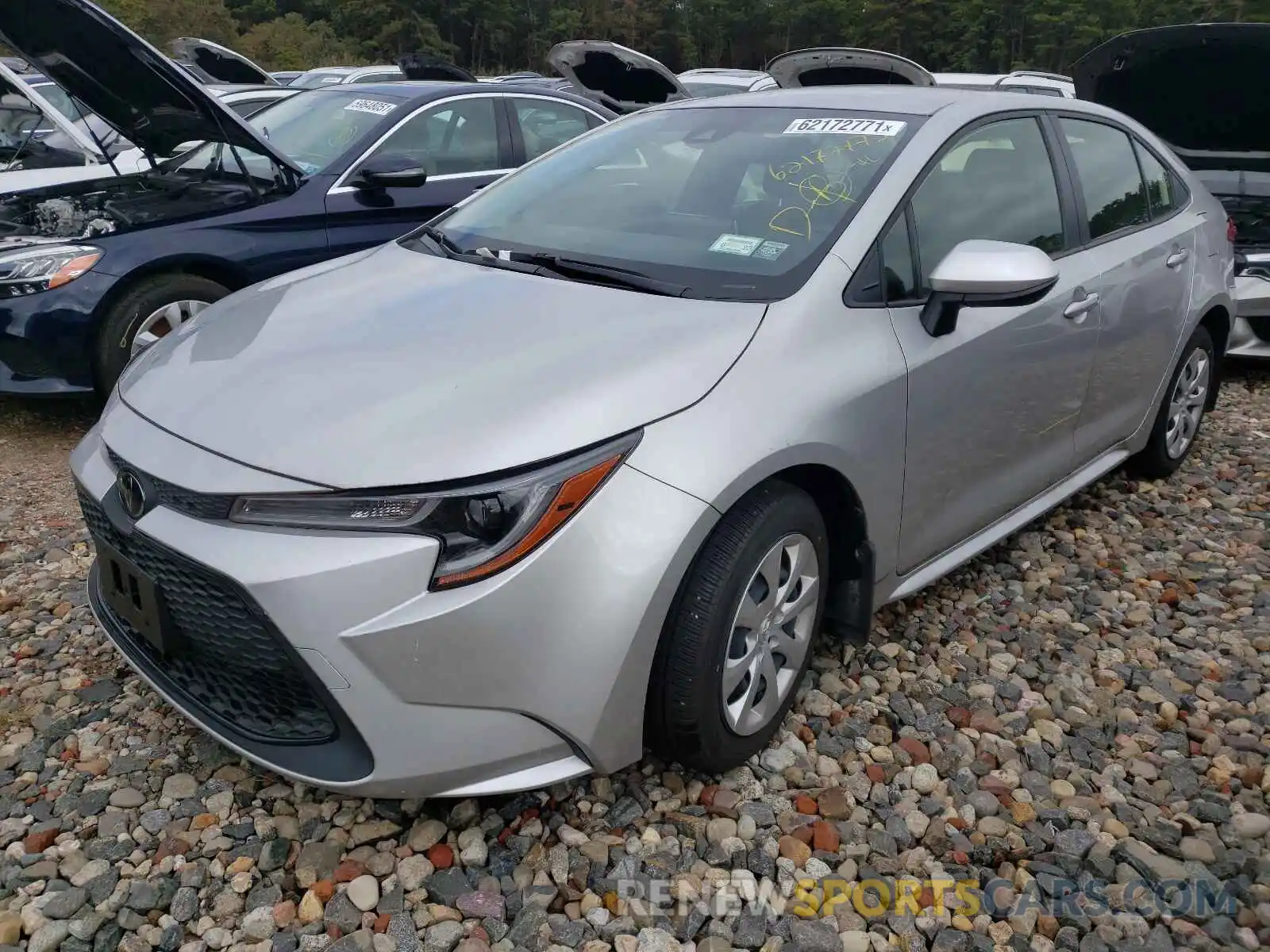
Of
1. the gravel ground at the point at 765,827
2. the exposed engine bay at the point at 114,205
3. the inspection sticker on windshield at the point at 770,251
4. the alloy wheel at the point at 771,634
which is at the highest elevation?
the inspection sticker on windshield at the point at 770,251

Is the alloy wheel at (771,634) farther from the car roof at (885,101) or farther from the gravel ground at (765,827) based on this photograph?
the car roof at (885,101)

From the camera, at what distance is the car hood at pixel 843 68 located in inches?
191

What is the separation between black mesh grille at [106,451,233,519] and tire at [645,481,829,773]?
2.99 feet

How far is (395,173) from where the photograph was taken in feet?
15.3

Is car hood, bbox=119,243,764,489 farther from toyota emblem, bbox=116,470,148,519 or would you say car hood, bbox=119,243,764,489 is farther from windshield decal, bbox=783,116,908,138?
windshield decal, bbox=783,116,908,138

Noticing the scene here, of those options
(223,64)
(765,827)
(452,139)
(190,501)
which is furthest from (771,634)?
(223,64)

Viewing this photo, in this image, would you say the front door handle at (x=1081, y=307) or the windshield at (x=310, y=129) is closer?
the front door handle at (x=1081, y=307)

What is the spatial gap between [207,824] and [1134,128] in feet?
13.0

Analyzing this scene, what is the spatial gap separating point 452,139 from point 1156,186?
362 cm

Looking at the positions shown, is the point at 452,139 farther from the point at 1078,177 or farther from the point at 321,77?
the point at 321,77

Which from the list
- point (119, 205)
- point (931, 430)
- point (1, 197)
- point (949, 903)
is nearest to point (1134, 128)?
point (931, 430)

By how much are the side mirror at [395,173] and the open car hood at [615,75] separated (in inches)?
109

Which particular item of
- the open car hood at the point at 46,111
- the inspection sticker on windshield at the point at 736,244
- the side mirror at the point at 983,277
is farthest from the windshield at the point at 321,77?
the side mirror at the point at 983,277

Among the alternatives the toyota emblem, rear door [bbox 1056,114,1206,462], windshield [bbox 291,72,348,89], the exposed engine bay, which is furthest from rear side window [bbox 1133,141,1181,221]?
windshield [bbox 291,72,348,89]
